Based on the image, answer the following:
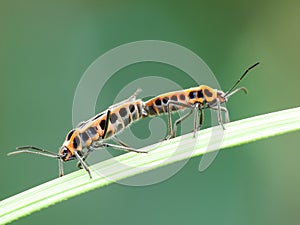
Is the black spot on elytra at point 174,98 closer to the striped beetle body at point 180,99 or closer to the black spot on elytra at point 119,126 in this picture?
the striped beetle body at point 180,99

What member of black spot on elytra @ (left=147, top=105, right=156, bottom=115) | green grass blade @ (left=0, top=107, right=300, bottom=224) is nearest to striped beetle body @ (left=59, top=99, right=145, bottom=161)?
black spot on elytra @ (left=147, top=105, right=156, bottom=115)

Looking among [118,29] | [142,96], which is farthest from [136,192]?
[118,29]

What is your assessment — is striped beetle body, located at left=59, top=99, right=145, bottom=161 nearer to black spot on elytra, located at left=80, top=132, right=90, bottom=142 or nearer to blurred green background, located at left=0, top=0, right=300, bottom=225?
black spot on elytra, located at left=80, top=132, right=90, bottom=142

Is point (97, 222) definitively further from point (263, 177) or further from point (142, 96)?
point (263, 177)

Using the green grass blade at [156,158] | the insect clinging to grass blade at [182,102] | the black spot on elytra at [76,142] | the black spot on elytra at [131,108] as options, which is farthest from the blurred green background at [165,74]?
the green grass blade at [156,158]

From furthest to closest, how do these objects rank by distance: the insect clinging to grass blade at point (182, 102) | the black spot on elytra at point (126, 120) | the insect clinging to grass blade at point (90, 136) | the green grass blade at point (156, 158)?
the insect clinging to grass blade at point (182, 102), the black spot on elytra at point (126, 120), the insect clinging to grass blade at point (90, 136), the green grass blade at point (156, 158)

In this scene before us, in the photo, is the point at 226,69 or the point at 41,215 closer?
the point at 41,215
